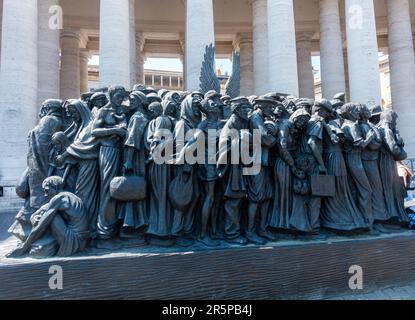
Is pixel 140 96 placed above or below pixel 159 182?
above

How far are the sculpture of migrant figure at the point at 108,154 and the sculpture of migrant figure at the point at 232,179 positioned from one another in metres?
1.69

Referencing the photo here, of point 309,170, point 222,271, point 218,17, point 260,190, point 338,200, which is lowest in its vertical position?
point 222,271

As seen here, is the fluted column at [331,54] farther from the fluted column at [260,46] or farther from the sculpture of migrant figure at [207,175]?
the sculpture of migrant figure at [207,175]

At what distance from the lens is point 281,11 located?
16.8 metres

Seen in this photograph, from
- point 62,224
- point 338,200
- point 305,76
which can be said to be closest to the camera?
point 62,224

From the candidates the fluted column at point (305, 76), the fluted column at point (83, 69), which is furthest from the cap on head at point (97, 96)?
the fluted column at point (83, 69)

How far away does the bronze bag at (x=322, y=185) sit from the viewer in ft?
20.3

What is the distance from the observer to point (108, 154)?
5.56m

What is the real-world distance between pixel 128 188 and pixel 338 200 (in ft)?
12.7

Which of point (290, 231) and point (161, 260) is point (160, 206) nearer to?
point (161, 260)

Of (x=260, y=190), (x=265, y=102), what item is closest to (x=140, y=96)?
(x=265, y=102)

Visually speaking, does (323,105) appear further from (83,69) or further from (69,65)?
(83,69)

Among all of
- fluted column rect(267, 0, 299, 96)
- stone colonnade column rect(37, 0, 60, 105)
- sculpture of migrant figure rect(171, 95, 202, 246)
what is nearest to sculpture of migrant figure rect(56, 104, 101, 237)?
sculpture of migrant figure rect(171, 95, 202, 246)

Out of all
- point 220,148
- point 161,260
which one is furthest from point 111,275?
point 220,148
